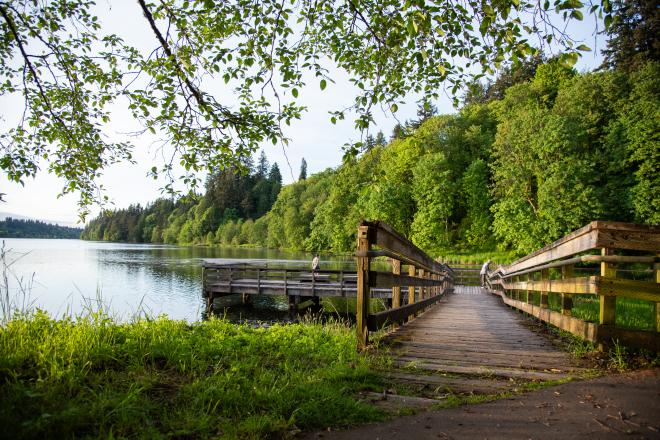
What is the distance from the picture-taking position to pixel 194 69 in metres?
4.94

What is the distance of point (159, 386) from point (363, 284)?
188 cm

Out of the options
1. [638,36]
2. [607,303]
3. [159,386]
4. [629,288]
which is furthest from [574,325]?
[638,36]

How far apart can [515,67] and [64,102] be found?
20.0 ft

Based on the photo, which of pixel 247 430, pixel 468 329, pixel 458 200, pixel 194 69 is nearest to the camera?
pixel 247 430

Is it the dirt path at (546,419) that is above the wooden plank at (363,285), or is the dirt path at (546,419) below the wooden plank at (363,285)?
below

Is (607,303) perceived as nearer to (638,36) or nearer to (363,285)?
(363,285)

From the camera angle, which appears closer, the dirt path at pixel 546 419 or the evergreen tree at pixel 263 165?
the dirt path at pixel 546 419

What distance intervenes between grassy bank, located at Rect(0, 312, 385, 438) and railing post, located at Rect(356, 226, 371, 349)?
6.7 inches

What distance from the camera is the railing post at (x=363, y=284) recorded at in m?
3.74

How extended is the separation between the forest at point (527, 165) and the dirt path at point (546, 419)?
2.21 metres

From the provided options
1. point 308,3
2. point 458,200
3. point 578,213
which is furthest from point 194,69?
point 458,200

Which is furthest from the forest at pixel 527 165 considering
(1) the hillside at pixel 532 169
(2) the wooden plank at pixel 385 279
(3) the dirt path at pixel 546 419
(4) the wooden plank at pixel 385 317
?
(3) the dirt path at pixel 546 419

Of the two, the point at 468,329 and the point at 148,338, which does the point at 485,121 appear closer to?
the point at 468,329

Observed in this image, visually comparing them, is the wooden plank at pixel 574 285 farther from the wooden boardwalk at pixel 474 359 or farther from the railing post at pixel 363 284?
the railing post at pixel 363 284
